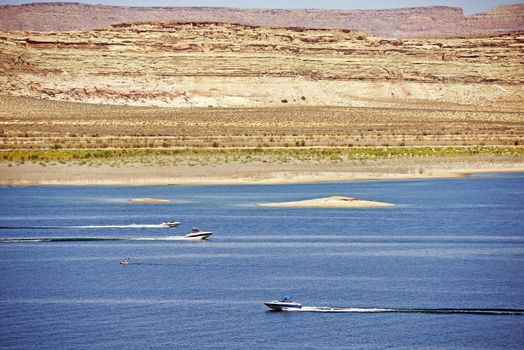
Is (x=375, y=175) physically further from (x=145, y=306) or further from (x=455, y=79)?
(x=455, y=79)

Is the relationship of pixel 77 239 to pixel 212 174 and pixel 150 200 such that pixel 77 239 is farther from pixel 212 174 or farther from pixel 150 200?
pixel 212 174

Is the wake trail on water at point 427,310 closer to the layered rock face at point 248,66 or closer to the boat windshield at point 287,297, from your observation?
the boat windshield at point 287,297

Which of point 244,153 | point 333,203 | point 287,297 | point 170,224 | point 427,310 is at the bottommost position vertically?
point 244,153

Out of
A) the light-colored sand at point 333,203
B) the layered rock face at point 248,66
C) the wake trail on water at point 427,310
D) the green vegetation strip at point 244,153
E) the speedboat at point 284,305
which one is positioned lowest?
the green vegetation strip at point 244,153

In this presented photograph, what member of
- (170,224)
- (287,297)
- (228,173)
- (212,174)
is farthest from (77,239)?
(228,173)

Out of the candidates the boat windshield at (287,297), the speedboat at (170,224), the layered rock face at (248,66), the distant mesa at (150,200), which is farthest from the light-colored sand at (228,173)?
the layered rock face at (248,66)

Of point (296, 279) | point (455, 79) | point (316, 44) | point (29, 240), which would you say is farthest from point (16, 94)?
point (296, 279)
